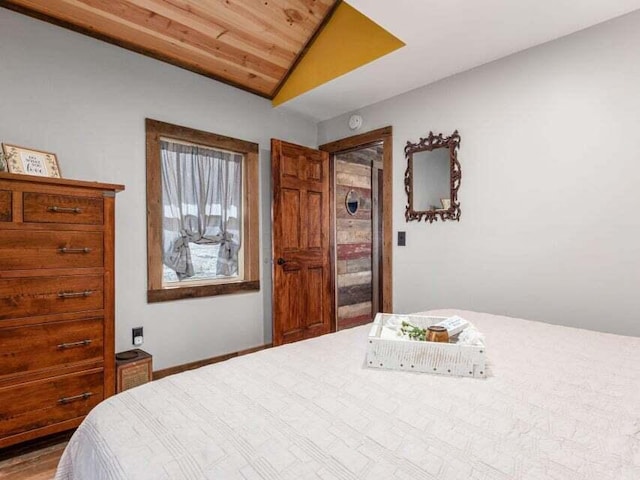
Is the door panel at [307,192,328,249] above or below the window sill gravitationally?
above

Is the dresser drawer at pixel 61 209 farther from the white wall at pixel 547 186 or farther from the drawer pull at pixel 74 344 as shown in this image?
the white wall at pixel 547 186

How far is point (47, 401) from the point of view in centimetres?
186

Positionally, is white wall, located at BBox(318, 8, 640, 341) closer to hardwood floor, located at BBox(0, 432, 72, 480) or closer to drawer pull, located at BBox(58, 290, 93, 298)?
drawer pull, located at BBox(58, 290, 93, 298)

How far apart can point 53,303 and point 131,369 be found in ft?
2.24

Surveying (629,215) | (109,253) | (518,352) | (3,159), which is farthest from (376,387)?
(3,159)

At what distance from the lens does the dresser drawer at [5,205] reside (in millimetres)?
1741

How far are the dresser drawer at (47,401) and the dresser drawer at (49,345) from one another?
9cm

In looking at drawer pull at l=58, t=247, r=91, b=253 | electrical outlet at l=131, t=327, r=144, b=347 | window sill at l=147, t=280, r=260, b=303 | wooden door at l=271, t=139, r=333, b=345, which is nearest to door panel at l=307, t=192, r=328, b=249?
wooden door at l=271, t=139, r=333, b=345

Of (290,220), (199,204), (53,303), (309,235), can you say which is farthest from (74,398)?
(309,235)

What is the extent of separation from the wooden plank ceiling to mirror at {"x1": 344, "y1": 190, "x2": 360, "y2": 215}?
5.47 feet

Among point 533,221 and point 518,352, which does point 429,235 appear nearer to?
point 533,221

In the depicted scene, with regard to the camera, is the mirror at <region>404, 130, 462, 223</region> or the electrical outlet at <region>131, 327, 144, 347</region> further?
the mirror at <region>404, 130, 462, 223</region>

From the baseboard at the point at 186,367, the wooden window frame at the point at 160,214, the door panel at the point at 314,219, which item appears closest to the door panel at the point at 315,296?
the door panel at the point at 314,219

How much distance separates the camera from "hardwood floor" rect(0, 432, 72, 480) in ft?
5.67
